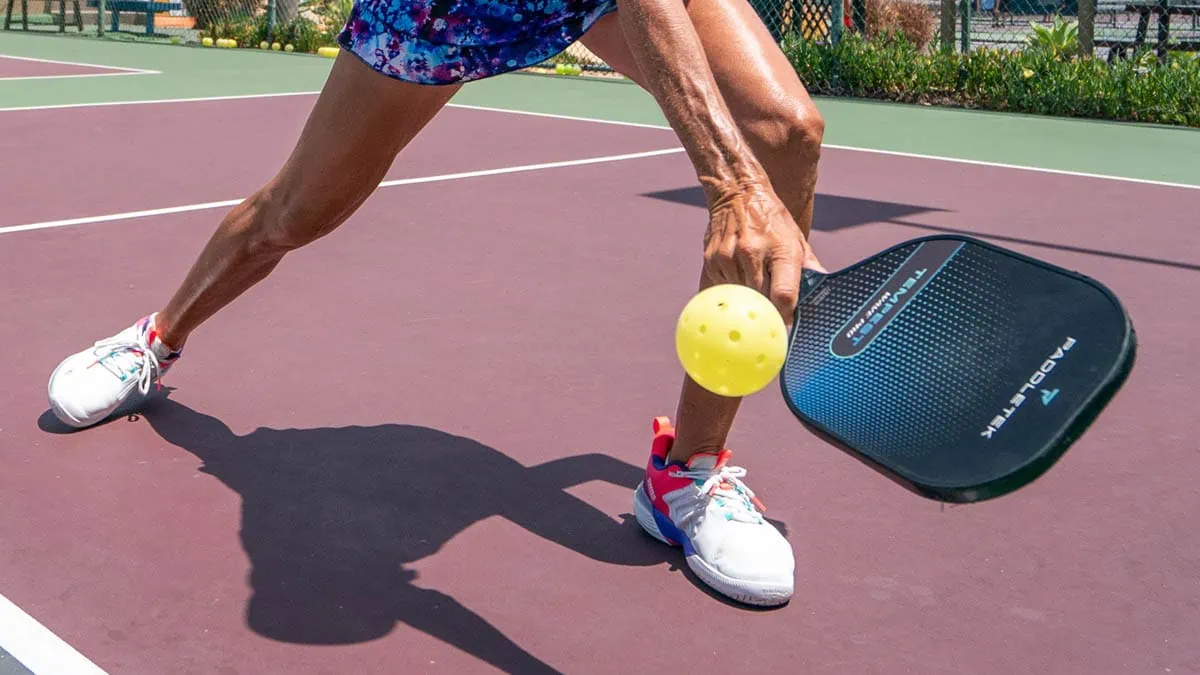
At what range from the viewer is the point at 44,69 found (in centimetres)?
1489

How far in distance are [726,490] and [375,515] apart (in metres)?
A: 0.82

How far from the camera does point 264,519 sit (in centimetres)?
326

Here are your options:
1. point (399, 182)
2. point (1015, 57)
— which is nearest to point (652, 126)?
point (399, 182)

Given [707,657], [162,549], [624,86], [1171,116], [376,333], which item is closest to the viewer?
[707,657]

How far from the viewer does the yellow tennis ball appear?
A: 208 centimetres

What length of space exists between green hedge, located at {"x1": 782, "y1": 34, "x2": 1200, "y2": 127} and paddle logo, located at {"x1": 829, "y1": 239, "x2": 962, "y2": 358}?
30.8 feet

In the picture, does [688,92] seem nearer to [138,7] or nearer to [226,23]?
[226,23]

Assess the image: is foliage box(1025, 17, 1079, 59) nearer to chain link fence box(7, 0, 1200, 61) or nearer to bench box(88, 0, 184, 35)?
chain link fence box(7, 0, 1200, 61)

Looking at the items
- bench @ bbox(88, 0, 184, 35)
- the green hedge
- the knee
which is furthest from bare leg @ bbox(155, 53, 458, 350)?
bench @ bbox(88, 0, 184, 35)

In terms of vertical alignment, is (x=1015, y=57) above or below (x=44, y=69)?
above

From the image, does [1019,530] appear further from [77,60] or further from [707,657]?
[77,60]

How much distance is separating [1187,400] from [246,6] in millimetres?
19024

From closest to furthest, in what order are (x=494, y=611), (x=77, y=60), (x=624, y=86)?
(x=494, y=611) < (x=624, y=86) < (x=77, y=60)

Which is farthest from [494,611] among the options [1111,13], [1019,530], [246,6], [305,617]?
[246,6]
